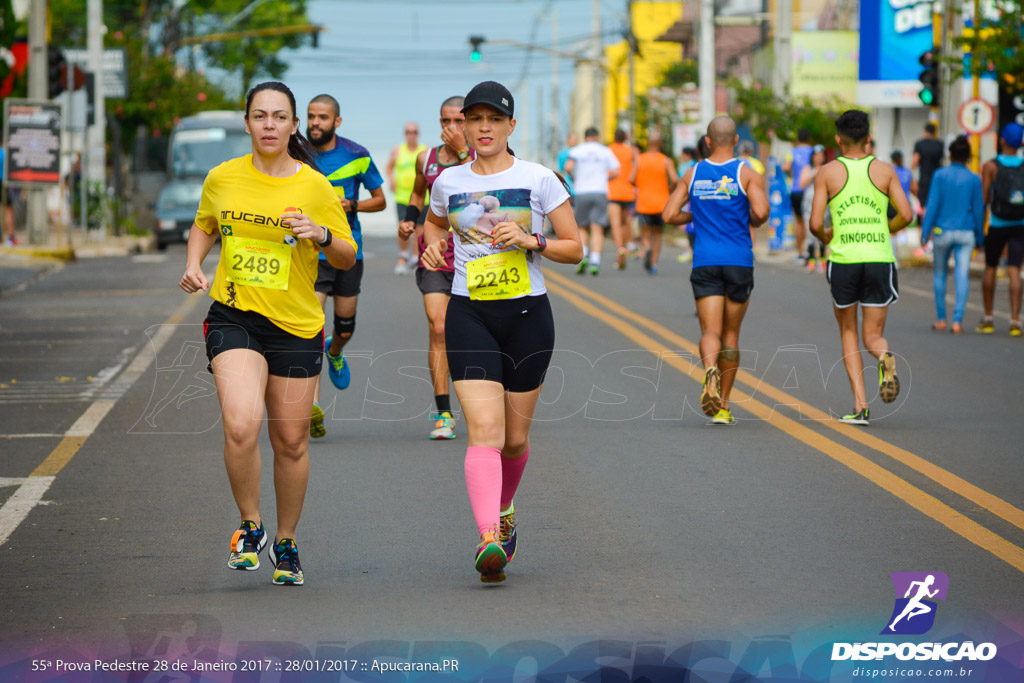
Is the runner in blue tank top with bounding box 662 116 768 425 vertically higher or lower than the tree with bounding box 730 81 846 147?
lower

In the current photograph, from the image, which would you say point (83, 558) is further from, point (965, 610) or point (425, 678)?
point (965, 610)

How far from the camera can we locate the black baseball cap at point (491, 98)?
6203 mm

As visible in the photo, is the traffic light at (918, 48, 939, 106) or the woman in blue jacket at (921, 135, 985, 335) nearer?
the woman in blue jacket at (921, 135, 985, 335)

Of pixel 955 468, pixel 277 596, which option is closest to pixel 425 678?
pixel 277 596

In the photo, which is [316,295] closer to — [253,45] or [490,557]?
[490,557]

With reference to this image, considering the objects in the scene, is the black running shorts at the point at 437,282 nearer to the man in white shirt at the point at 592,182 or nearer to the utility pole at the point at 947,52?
the man in white shirt at the point at 592,182

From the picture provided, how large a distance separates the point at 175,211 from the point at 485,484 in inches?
1184

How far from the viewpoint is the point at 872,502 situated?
7.80 metres

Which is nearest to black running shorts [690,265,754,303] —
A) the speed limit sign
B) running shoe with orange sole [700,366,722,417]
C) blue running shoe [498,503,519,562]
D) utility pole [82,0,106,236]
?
running shoe with orange sole [700,366,722,417]

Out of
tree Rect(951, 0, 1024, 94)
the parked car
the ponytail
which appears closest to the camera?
the ponytail

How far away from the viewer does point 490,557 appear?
6027 millimetres

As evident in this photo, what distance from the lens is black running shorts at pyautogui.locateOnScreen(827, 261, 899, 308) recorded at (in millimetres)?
10508

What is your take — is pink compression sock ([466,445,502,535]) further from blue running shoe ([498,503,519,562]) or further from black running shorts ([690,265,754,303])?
black running shorts ([690,265,754,303])

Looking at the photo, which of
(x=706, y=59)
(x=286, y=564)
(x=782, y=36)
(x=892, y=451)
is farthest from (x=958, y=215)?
(x=782, y=36)
